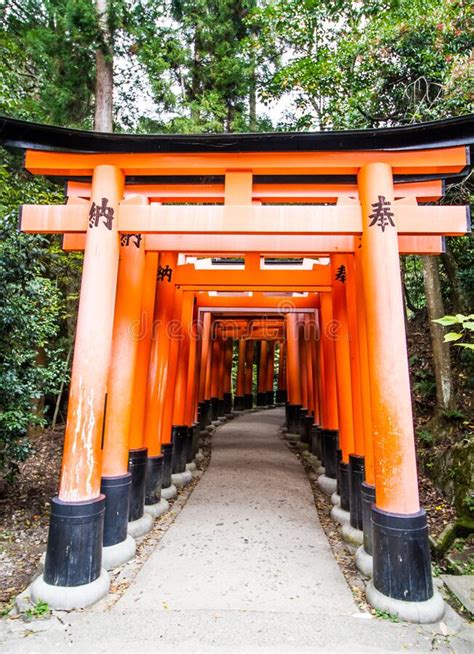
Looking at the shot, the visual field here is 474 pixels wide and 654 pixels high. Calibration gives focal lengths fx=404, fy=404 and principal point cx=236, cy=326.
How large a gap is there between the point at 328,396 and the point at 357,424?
246 centimetres

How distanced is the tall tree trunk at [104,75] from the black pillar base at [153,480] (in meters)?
6.55

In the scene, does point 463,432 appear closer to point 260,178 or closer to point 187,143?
point 260,178

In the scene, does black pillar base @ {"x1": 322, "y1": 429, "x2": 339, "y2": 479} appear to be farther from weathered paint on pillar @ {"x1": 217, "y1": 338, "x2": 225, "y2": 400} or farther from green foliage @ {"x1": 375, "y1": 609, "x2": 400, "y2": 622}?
weathered paint on pillar @ {"x1": 217, "y1": 338, "x2": 225, "y2": 400}

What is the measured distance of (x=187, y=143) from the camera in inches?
152

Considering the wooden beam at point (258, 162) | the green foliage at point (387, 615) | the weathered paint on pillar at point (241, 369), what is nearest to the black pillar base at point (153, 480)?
the green foliage at point (387, 615)

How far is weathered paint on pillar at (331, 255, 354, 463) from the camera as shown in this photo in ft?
18.7

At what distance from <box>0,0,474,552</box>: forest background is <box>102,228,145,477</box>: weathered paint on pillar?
1557mm

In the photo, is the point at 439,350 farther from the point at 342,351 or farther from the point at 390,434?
the point at 390,434

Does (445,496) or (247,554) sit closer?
(247,554)

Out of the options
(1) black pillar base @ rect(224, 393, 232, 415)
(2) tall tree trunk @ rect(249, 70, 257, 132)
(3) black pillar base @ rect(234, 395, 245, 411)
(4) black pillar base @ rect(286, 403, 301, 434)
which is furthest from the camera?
(3) black pillar base @ rect(234, 395, 245, 411)

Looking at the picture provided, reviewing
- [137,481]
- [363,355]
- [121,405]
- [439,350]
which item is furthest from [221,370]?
[121,405]

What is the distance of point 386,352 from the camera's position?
11.7 ft

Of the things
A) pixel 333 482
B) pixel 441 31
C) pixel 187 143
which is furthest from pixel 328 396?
pixel 441 31

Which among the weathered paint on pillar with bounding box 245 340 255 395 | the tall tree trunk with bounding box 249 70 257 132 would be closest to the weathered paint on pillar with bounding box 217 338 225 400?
the weathered paint on pillar with bounding box 245 340 255 395
